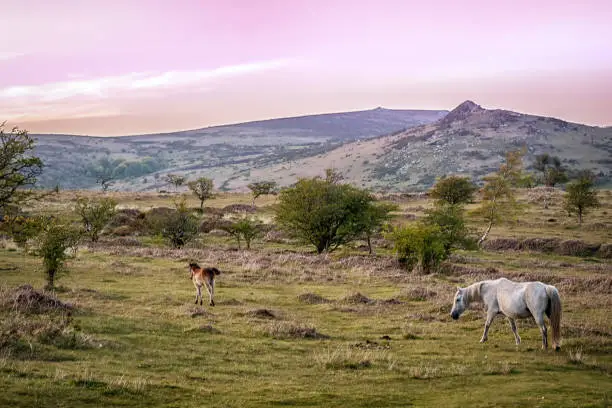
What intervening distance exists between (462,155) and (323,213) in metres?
137

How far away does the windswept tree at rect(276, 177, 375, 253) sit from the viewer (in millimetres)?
43594

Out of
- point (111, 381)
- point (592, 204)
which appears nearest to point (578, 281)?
point (111, 381)

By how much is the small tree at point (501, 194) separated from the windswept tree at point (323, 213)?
41.1 feet

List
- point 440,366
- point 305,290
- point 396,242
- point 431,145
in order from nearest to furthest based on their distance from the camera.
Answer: point 440,366, point 305,290, point 396,242, point 431,145

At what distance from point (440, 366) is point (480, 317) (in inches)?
291

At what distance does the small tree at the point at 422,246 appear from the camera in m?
34.0

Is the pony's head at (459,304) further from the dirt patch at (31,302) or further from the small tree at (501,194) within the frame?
the small tree at (501,194)

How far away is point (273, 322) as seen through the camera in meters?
19.6

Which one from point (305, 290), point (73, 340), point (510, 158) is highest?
point (510, 158)

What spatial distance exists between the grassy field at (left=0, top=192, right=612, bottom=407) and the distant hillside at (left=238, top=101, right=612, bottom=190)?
12029 cm

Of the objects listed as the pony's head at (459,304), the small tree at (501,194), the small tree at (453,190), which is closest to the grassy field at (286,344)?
the pony's head at (459,304)

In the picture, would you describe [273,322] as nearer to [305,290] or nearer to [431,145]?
[305,290]

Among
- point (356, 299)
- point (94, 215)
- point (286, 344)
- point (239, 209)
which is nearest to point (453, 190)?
point (239, 209)

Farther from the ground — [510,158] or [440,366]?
[510,158]
